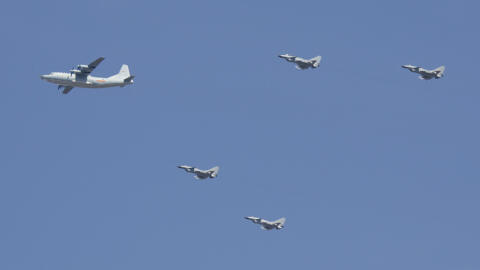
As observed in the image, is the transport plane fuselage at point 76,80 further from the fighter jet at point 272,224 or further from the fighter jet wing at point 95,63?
the fighter jet at point 272,224

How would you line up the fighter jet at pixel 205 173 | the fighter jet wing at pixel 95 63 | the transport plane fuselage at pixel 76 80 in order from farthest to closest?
the fighter jet at pixel 205 173 < the transport plane fuselage at pixel 76 80 < the fighter jet wing at pixel 95 63

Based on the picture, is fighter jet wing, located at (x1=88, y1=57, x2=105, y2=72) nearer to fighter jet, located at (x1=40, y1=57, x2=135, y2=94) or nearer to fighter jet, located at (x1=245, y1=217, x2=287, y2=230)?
fighter jet, located at (x1=40, y1=57, x2=135, y2=94)

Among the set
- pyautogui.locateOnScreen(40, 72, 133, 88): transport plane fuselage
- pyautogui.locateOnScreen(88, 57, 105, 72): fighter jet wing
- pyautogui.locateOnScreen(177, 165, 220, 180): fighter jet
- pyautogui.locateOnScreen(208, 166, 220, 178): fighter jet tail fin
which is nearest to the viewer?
pyautogui.locateOnScreen(88, 57, 105, 72): fighter jet wing

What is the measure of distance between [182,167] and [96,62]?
975 inches

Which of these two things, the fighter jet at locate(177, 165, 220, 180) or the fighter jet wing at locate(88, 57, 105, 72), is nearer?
the fighter jet wing at locate(88, 57, 105, 72)

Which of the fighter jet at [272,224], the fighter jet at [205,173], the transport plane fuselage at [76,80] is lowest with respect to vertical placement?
the fighter jet at [272,224]

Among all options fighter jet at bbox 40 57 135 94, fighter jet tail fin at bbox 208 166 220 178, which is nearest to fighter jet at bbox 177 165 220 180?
fighter jet tail fin at bbox 208 166 220 178

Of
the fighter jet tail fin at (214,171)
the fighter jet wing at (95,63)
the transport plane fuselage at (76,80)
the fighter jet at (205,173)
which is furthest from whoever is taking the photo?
the fighter jet at (205,173)

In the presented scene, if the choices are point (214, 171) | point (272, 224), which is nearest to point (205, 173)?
point (214, 171)

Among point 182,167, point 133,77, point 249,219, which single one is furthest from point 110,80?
point 249,219

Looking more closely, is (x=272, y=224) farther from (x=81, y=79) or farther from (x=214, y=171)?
(x=81, y=79)

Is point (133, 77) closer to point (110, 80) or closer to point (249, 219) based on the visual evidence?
point (110, 80)

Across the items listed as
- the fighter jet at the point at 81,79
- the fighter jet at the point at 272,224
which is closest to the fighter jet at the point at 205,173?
the fighter jet at the point at 272,224

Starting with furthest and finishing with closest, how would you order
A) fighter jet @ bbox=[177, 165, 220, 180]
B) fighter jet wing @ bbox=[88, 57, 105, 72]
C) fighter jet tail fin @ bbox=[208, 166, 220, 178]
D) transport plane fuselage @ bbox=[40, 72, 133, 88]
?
fighter jet @ bbox=[177, 165, 220, 180] < fighter jet tail fin @ bbox=[208, 166, 220, 178] < transport plane fuselage @ bbox=[40, 72, 133, 88] < fighter jet wing @ bbox=[88, 57, 105, 72]
